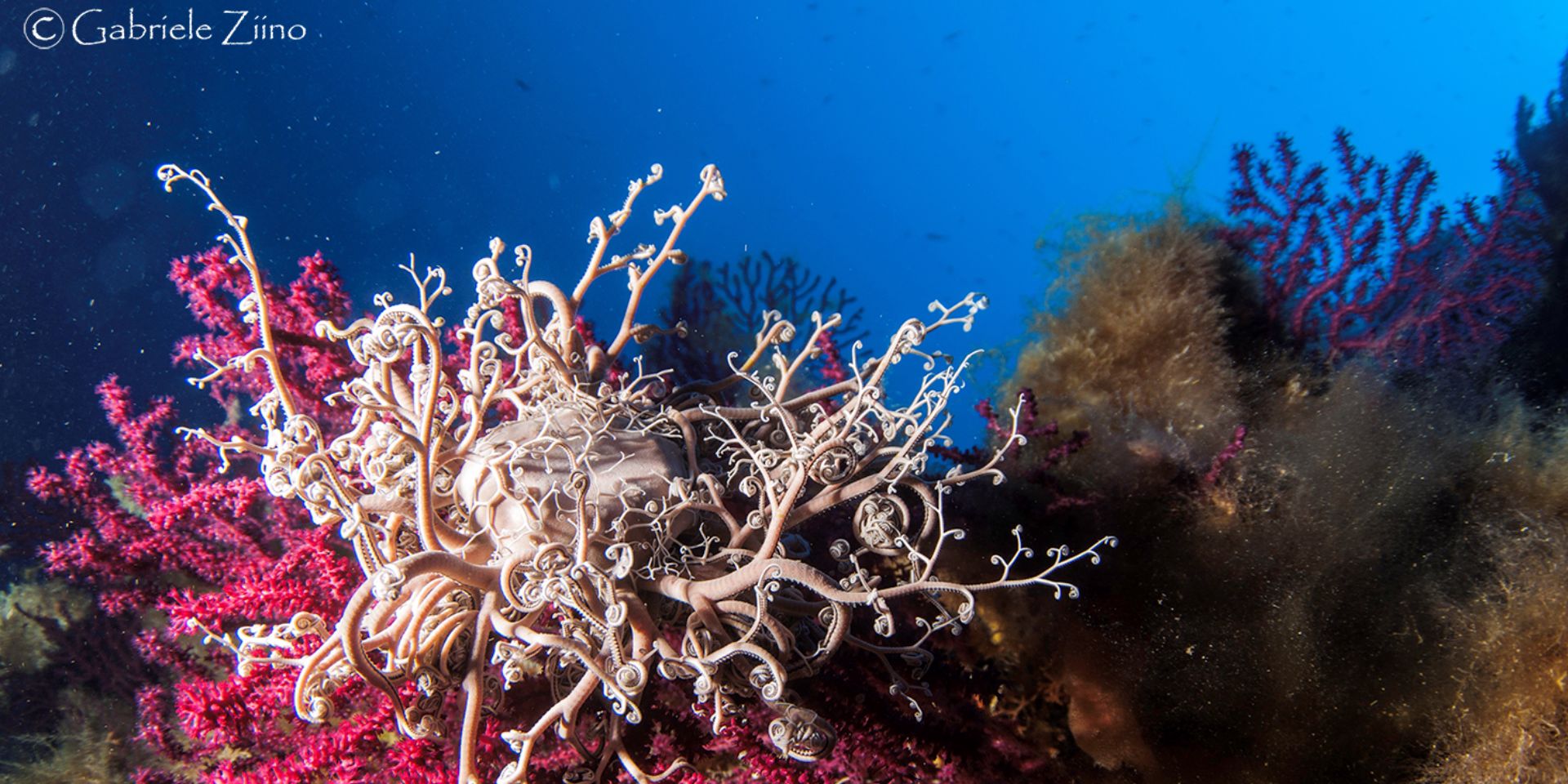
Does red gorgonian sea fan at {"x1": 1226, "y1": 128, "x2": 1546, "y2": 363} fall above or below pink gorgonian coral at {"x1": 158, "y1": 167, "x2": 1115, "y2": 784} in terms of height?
above

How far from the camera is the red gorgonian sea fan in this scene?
5.64m

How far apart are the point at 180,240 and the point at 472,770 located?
23538mm

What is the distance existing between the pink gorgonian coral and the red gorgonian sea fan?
4365 millimetres

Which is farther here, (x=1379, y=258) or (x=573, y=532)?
(x=1379, y=258)

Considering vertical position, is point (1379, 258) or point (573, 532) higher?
point (1379, 258)

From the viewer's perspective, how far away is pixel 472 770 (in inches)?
100

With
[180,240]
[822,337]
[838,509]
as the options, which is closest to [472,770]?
[838,509]

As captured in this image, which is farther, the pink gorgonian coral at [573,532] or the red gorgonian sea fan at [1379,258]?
the red gorgonian sea fan at [1379,258]

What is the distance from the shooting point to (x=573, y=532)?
2578mm

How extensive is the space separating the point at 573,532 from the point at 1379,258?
6.82 metres

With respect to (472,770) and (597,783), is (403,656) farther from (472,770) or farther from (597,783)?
(597,783)

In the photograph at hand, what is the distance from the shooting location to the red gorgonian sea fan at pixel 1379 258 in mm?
5641

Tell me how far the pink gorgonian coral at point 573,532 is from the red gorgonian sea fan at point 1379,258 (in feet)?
14.3

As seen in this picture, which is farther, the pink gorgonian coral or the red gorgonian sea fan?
the red gorgonian sea fan
